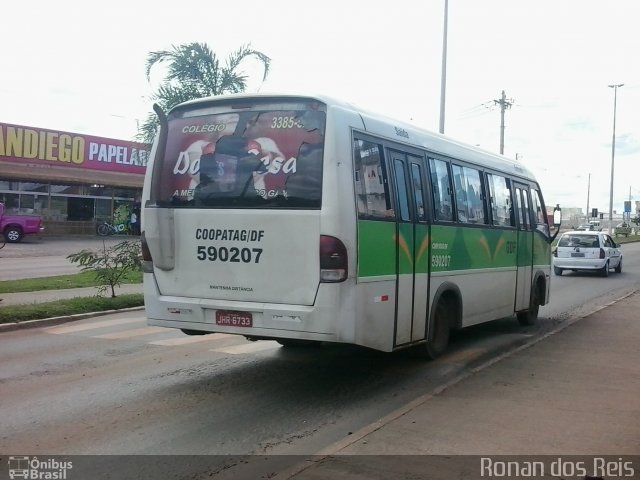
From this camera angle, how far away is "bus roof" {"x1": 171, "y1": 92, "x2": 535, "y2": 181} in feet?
22.3

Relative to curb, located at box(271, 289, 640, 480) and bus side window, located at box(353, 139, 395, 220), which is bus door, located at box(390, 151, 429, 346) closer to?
bus side window, located at box(353, 139, 395, 220)

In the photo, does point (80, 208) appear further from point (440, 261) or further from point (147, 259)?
point (440, 261)

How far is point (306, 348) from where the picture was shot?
9289mm

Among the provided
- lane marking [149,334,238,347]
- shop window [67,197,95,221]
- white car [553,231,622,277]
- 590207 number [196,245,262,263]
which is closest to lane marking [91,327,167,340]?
lane marking [149,334,238,347]

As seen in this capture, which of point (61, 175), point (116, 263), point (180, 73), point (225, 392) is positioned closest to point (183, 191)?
point (225, 392)

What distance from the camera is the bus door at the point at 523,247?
434 inches

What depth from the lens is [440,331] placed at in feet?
28.0

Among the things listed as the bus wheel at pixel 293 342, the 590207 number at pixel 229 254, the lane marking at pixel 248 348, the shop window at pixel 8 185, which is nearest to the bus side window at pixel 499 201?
the bus wheel at pixel 293 342

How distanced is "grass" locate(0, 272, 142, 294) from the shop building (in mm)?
16750

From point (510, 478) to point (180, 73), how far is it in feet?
46.1

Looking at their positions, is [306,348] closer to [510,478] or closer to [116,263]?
[510,478]

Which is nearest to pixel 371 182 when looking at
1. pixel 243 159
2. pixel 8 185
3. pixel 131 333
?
pixel 243 159

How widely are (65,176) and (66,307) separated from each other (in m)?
26.2

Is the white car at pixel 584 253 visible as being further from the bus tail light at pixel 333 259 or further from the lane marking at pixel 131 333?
the bus tail light at pixel 333 259
